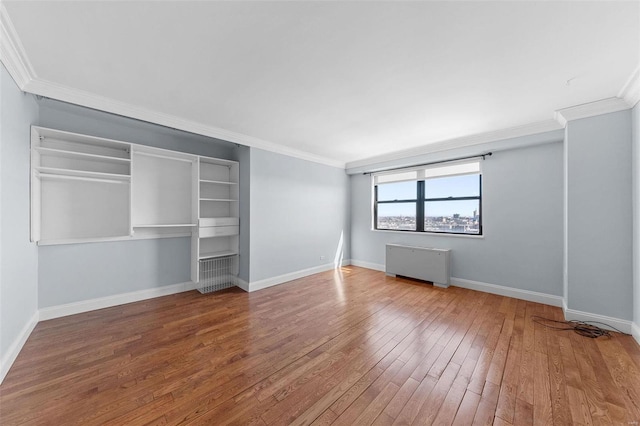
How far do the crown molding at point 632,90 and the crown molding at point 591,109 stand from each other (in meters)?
0.06

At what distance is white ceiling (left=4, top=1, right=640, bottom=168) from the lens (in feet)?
4.89

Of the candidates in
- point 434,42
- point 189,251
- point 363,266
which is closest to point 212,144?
point 189,251

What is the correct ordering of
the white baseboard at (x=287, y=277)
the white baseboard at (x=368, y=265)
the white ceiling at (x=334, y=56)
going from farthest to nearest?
1. the white baseboard at (x=368, y=265)
2. the white baseboard at (x=287, y=277)
3. the white ceiling at (x=334, y=56)

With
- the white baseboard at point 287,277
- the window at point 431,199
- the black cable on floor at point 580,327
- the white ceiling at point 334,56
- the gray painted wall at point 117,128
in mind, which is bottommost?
the black cable on floor at point 580,327

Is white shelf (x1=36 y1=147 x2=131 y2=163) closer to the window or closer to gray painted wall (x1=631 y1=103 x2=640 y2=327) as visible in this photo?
the window

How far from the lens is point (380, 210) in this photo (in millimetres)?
5504

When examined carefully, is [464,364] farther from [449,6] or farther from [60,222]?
[60,222]

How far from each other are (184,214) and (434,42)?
3.95 metres

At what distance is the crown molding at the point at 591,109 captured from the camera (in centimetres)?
258

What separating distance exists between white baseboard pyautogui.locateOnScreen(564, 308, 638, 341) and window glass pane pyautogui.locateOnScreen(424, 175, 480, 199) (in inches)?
78.9

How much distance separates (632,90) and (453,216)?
8.18 ft

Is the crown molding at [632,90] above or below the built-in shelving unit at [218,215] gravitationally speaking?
above

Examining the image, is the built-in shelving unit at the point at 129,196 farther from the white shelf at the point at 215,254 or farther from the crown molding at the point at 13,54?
the crown molding at the point at 13,54

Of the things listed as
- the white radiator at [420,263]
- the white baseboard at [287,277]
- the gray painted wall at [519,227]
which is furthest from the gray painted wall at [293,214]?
the gray painted wall at [519,227]
